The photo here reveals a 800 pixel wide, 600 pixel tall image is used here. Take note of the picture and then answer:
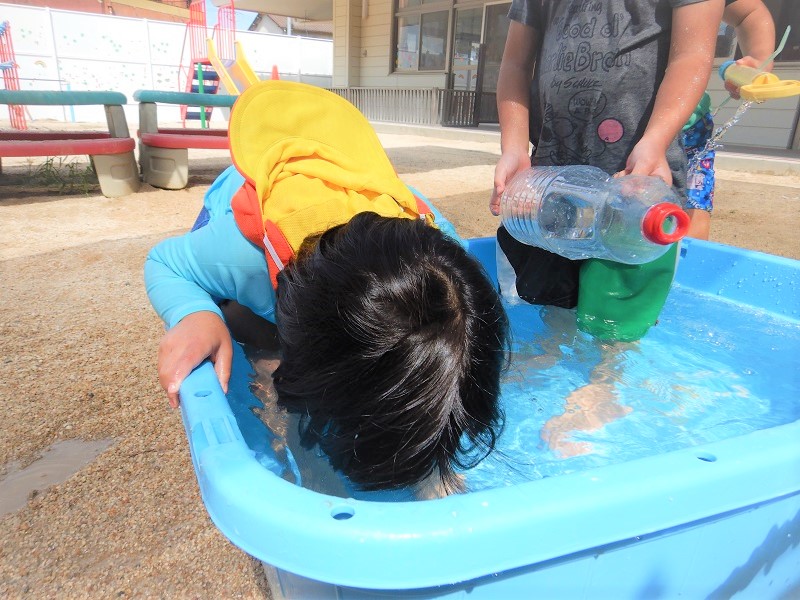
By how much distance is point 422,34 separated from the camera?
1137 centimetres

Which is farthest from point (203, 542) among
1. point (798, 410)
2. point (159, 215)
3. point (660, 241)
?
point (159, 215)

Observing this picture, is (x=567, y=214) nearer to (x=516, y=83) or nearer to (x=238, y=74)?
(x=516, y=83)

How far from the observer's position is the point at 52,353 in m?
2.01

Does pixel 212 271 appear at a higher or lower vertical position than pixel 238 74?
lower

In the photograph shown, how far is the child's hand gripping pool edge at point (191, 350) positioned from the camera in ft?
3.32

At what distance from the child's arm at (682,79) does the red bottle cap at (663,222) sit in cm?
25

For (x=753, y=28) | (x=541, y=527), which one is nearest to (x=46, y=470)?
(x=541, y=527)

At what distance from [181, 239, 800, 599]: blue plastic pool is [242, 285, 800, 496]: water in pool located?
16.4 inches

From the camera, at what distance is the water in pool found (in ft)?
4.52

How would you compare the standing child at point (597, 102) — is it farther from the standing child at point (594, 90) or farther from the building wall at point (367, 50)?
the building wall at point (367, 50)

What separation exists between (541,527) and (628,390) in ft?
3.65

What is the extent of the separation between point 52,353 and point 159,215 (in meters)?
2.10

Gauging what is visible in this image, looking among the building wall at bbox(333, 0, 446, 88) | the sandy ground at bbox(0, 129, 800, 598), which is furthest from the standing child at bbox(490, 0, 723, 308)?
the building wall at bbox(333, 0, 446, 88)

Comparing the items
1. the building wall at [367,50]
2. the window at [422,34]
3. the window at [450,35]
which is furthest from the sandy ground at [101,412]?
the building wall at [367,50]
